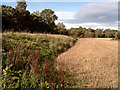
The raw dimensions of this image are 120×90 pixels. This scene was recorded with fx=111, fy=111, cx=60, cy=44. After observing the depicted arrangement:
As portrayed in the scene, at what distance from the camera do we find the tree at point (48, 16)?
21781 mm

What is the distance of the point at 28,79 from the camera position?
2.59 m

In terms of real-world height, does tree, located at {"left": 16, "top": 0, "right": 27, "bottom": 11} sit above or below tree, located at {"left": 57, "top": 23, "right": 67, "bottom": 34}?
above

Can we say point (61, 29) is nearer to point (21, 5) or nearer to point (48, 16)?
point (48, 16)

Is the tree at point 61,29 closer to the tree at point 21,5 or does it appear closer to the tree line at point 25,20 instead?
the tree line at point 25,20

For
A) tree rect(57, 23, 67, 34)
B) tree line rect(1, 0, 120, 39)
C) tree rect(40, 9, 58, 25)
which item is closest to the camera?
tree line rect(1, 0, 120, 39)

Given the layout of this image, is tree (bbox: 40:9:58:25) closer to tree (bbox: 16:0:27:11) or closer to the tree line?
the tree line

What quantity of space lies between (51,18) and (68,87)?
2183 centimetres

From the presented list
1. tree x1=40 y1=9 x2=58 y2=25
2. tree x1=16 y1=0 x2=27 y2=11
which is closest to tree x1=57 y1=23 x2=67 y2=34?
tree x1=40 y1=9 x2=58 y2=25

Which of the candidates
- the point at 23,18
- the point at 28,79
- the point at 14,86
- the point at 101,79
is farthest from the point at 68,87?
the point at 23,18

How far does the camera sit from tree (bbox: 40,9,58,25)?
21781 millimetres

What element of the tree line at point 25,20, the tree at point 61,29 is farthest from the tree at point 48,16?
the tree at point 61,29

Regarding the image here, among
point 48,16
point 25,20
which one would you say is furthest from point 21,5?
point 48,16

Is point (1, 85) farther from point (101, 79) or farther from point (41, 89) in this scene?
point (101, 79)

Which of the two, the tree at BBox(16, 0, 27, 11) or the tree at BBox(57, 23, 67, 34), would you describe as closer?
the tree at BBox(16, 0, 27, 11)
